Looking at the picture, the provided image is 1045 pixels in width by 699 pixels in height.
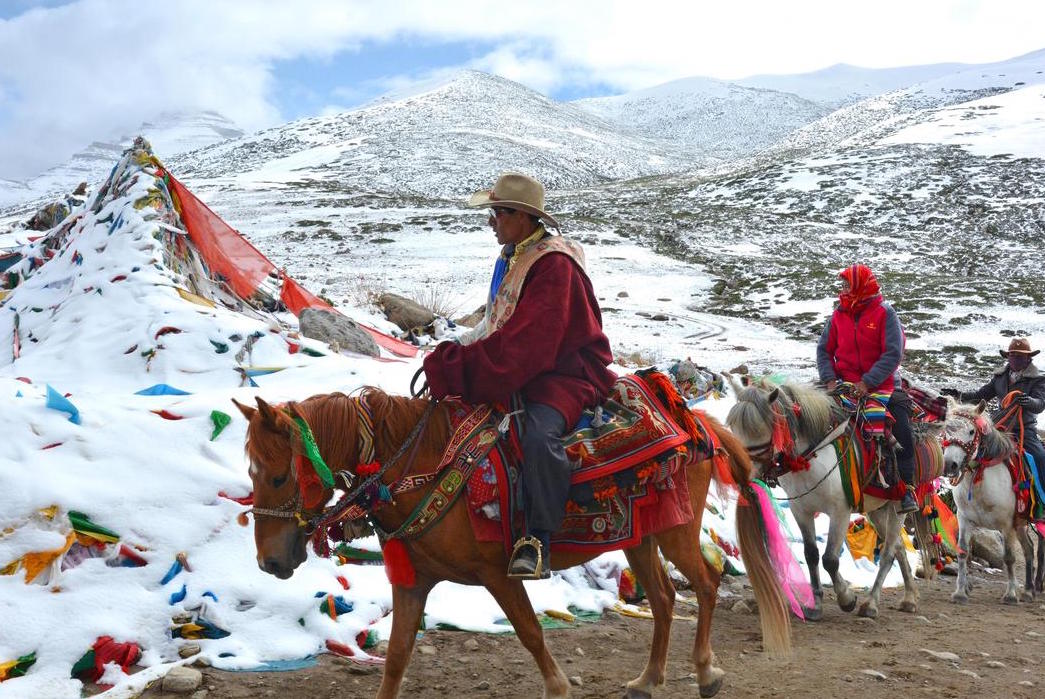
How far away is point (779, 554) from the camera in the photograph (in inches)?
212

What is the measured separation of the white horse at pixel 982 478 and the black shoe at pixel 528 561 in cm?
563

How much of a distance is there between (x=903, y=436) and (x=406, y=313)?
330 inches

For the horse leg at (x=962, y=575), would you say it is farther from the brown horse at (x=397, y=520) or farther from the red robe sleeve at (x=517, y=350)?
the red robe sleeve at (x=517, y=350)

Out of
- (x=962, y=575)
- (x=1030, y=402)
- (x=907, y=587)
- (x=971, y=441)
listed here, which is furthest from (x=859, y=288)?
(x=962, y=575)

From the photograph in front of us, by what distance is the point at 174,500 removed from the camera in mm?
5105

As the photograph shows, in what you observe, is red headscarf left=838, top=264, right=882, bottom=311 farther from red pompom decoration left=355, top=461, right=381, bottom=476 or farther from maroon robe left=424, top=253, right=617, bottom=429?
red pompom decoration left=355, top=461, right=381, bottom=476

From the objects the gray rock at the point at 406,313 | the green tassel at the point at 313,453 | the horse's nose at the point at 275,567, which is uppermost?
the green tassel at the point at 313,453

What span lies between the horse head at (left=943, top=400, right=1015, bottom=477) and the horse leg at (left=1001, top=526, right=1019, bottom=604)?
74cm

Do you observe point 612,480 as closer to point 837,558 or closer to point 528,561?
point 528,561

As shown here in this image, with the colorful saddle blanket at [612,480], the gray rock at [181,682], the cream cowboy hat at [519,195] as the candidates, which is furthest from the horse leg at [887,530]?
the gray rock at [181,682]

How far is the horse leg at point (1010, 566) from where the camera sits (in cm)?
766

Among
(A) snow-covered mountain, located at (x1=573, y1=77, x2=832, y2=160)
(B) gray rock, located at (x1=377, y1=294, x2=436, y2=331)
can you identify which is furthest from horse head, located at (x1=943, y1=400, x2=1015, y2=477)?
(A) snow-covered mountain, located at (x1=573, y1=77, x2=832, y2=160)

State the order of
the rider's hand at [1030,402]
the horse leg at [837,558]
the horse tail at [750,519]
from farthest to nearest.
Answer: the rider's hand at [1030,402] < the horse leg at [837,558] < the horse tail at [750,519]

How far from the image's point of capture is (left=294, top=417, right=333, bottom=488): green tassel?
345cm
